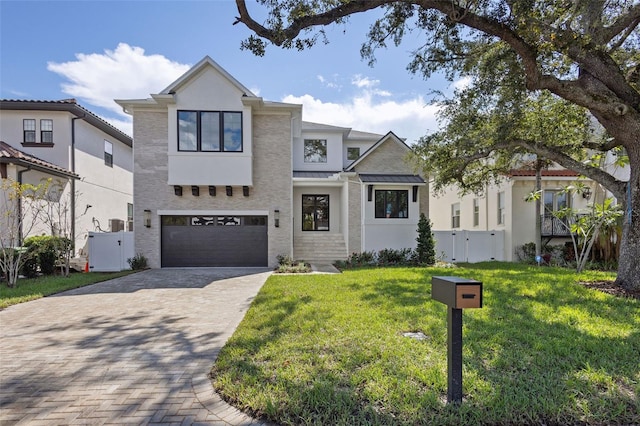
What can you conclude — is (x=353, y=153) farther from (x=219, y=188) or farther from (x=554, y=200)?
(x=554, y=200)

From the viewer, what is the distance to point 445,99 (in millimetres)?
11648

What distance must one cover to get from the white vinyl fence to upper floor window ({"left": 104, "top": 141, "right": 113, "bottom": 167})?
1876 cm

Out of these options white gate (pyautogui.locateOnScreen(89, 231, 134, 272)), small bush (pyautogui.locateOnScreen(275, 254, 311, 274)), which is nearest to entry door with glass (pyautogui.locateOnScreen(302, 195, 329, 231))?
small bush (pyautogui.locateOnScreen(275, 254, 311, 274))

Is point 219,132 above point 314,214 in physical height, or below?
above

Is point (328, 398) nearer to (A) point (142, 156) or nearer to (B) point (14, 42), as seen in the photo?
(A) point (142, 156)

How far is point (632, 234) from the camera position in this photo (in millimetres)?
8070

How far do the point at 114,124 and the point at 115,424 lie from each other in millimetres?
19879

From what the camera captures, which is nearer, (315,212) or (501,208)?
(501,208)

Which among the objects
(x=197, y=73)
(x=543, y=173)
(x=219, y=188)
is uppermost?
(x=197, y=73)

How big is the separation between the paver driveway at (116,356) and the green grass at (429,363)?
406 mm

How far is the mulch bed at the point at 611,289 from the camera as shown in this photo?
291 inches

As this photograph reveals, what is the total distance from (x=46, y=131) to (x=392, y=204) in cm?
1708

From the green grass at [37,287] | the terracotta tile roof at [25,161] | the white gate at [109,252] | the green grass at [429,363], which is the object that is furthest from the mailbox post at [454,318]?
the terracotta tile roof at [25,161]

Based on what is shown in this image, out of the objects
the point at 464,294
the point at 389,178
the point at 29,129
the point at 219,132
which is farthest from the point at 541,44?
the point at 29,129
